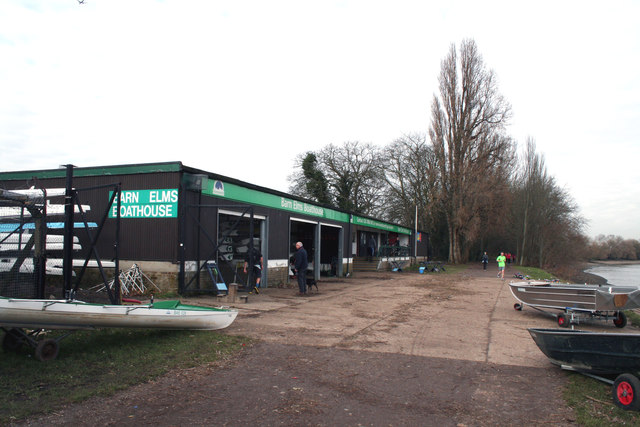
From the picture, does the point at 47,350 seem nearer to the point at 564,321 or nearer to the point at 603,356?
the point at 603,356

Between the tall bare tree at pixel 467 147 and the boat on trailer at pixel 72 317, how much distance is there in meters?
35.8

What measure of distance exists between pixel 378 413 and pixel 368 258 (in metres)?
27.3

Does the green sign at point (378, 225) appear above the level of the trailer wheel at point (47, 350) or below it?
above

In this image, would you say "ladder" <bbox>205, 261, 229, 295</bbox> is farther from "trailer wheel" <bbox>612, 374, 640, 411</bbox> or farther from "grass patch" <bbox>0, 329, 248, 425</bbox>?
"trailer wheel" <bbox>612, 374, 640, 411</bbox>

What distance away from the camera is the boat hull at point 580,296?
30.5 ft

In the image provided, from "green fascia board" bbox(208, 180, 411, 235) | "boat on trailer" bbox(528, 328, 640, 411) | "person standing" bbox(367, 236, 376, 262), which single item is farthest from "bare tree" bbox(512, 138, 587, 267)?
"boat on trailer" bbox(528, 328, 640, 411)

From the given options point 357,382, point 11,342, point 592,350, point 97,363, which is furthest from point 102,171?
point 592,350

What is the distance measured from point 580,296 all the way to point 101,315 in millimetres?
9439

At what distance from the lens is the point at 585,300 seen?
383 inches

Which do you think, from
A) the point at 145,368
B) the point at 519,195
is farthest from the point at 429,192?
the point at 145,368

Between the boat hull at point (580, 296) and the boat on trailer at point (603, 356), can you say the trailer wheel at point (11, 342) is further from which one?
the boat hull at point (580, 296)

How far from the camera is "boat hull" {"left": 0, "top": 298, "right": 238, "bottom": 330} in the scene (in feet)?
18.8

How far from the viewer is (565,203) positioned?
44812 mm

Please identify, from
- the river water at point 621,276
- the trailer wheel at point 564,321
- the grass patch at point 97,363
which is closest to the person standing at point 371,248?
the river water at point 621,276
